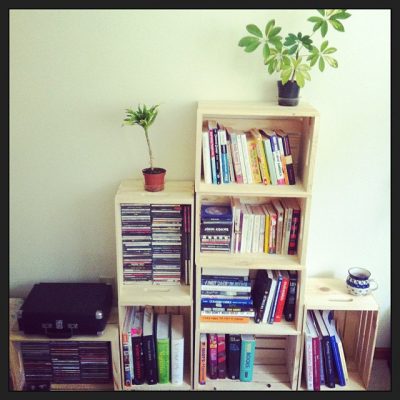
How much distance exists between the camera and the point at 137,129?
2.30 meters

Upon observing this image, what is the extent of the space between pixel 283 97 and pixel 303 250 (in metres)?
0.72

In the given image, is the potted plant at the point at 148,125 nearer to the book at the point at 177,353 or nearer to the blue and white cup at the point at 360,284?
the book at the point at 177,353

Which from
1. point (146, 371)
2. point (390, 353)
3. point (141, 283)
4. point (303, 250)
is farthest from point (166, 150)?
point (390, 353)

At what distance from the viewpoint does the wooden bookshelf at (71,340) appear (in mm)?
2293

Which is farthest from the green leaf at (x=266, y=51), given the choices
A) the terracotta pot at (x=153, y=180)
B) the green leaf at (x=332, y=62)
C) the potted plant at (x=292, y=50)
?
the terracotta pot at (x=153, y=180)

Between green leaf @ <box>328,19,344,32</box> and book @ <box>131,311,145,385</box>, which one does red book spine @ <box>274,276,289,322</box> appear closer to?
book @ <box>131,311,145,385</box>

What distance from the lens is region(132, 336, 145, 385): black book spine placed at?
7.69 ft

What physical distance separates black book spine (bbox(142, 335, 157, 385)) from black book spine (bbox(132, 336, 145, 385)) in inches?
0.7

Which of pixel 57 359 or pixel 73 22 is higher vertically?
pixel 73 22

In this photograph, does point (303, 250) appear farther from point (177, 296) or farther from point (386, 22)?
point (386, 22)

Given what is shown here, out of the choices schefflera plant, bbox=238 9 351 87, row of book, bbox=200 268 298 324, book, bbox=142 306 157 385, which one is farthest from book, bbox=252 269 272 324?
schefflera plant, bbox=238 9 351 87

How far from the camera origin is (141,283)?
235 cm

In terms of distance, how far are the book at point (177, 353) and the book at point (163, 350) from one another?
26mm

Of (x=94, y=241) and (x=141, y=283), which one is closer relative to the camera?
(x=141, y=283)
